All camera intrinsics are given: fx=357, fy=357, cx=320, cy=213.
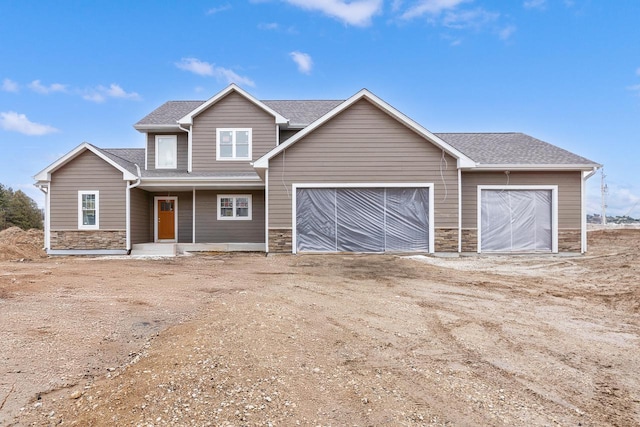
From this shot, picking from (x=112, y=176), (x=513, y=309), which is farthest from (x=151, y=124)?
(x=513, y=309)

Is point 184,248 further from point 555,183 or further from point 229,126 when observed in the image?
point 555,183

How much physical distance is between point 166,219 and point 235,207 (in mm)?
3487

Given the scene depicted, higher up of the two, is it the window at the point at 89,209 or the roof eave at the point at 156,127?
the roof eave at the point at 156,127

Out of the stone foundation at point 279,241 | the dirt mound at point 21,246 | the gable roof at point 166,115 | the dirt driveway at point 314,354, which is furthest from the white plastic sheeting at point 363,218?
the dirt mound at point 21,246

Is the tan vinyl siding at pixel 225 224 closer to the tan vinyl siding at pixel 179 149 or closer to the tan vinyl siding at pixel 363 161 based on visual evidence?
the tan vinyl siding at pixel 179 149

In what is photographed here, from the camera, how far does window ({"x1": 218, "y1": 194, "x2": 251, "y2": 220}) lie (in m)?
16.2

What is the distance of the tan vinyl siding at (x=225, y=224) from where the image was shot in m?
16.0

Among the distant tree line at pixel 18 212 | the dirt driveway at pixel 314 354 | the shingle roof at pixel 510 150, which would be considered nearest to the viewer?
the dirt driveway at pixel 314 354

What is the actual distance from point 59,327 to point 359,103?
37.3 ft

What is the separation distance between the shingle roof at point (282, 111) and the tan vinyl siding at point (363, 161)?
14.0 feet

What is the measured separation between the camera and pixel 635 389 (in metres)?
3.44

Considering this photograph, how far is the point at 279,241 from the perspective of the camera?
13109mm

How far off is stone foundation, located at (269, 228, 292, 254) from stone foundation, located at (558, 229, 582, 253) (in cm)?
1041

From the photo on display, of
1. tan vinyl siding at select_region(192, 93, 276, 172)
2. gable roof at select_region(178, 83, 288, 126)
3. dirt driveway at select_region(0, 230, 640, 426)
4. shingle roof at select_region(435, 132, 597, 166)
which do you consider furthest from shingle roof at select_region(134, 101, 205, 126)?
shingle roof at select_region(435, 132, 597, 166)
